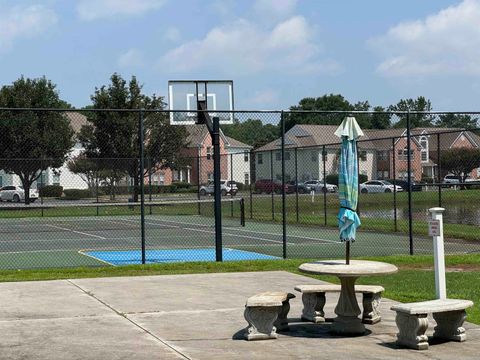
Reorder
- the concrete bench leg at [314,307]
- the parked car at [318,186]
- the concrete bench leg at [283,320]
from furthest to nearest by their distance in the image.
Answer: the parked car at [318,186] < the concrete bench leg at [314,307] < the concrete bench leg at [283,320]

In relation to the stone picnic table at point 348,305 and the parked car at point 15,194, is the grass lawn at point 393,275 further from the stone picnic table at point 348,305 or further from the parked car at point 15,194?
the parked car at point 15,194

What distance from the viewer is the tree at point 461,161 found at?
2792 centimetres

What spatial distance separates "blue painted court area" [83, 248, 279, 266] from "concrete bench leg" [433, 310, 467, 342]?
9.52m

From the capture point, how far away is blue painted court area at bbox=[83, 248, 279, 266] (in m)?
18.2

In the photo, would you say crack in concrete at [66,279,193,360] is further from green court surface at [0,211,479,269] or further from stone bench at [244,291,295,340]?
green court surface at [0,211,479,269]

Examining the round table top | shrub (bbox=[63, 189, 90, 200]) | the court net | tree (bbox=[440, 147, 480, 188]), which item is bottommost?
the court net

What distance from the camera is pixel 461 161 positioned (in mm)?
28734

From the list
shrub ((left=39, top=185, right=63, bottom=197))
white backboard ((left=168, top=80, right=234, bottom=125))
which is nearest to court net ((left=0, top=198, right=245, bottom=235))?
shrub ((left=39, top=185, right=63, bottom=197))

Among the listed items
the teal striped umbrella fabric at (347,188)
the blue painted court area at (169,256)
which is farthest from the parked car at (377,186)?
the teal striped umbrella fabric at (347,188)

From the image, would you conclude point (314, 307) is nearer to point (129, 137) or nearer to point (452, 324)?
point (452, 324)

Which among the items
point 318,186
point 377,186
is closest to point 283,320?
point 318,186

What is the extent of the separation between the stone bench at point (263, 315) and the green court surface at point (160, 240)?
9.24 meters

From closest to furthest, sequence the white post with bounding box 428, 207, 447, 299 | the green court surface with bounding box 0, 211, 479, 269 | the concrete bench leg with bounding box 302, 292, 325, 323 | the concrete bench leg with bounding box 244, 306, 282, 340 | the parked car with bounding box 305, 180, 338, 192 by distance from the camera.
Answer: the concrete bench leg with bounding box 244, 306, 282, 340, the white post with bounding box 428, 207, 447, 299, the concrete bench leg with bounding box 302, 292, 325, 323, the green court surface with bounding box 0, 211, 479, 269, the parked car with bounding box 305, 180, 338, 192

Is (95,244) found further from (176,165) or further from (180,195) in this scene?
(180,195)
